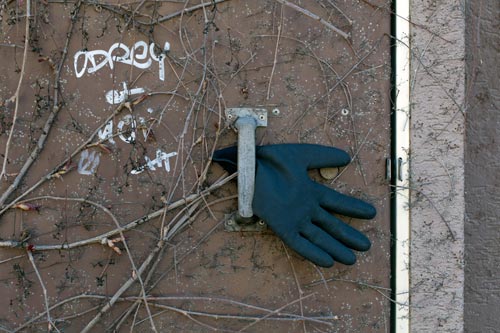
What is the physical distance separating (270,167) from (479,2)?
130cm

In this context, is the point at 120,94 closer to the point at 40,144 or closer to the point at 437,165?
the point at 40,144

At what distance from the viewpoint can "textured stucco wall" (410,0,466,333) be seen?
2908 mm

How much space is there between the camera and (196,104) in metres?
2.83

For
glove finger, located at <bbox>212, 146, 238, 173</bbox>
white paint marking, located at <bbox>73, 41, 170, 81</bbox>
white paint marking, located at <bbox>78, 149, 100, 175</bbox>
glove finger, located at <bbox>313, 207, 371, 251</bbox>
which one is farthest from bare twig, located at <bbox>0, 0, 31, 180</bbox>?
glove finger, located at <bbox>313, 207, 371, 251</bbox>

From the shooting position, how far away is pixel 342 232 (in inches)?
107

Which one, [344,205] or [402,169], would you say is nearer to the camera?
[344,205]

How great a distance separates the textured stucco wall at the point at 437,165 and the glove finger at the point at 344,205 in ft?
0.96

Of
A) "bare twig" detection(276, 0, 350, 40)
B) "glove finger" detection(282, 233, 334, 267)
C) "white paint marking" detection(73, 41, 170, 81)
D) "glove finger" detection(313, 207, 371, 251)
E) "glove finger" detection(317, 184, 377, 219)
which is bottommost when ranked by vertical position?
"glove finger" detection(282, 233, 334, 267)

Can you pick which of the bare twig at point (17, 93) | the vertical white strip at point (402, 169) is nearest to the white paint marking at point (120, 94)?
the bare twig at point (17, 93)

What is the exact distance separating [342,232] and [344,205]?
0.37 feet

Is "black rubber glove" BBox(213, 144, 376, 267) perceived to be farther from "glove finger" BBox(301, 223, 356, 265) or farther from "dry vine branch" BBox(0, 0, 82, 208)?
"dry vine branch" BBox(0, 0, 82, 208)

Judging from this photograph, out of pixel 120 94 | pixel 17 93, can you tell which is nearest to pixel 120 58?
pixel 120 94

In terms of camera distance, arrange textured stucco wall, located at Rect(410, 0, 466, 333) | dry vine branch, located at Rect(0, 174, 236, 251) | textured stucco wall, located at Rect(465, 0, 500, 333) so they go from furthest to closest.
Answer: textured stucco wall, located at Rect(465, 0, 500, 333), textured stucco wall, located at Rect(410, 0, 466, 333), dry vine branch, located at Rect(0, 174, 236, 251)

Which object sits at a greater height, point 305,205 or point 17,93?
point 17,93
